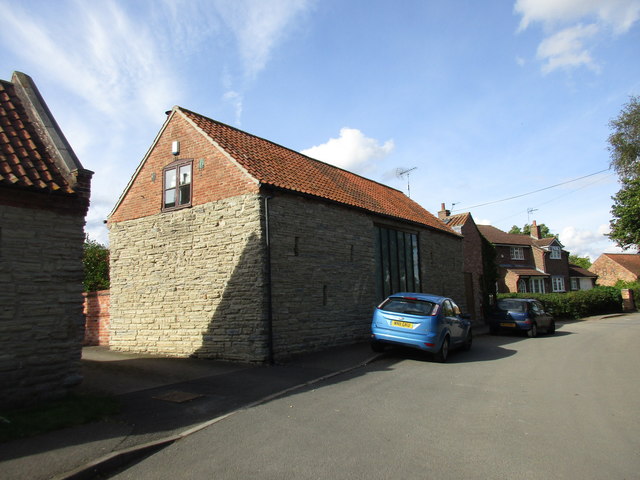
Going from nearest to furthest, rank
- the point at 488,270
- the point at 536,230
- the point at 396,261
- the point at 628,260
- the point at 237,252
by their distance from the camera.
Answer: the point at 237,252
the point at 396,261
the point at 488,270
the point at 536,230
the point at 628,260

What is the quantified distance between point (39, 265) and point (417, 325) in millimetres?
8133

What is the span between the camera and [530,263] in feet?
161

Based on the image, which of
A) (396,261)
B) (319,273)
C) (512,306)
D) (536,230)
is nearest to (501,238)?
(536,230)


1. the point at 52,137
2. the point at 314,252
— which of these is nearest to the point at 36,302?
the point at 52,137

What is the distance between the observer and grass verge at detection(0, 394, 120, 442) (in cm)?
553

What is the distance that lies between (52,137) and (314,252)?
7208 mm

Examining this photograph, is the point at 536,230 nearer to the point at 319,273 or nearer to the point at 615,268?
the point at 615,268

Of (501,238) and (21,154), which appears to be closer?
(21,154)

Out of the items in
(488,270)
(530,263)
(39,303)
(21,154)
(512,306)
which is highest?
(530,263)

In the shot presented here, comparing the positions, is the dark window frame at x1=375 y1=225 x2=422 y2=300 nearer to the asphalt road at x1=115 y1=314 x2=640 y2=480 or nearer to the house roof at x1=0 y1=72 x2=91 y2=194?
the asphalt road at x1=115 y1=314 x2=640 y2=480

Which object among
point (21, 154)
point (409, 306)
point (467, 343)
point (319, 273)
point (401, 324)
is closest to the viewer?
point (21, 154)

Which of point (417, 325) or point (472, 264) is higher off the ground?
point (472, 264)

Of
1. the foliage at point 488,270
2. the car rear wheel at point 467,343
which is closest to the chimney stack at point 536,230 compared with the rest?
the foliage at point 488,270

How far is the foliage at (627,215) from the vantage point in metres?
29.2
